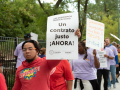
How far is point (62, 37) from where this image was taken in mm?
2604

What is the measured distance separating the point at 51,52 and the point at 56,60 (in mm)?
154

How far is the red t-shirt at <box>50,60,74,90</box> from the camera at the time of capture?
3.83 meters

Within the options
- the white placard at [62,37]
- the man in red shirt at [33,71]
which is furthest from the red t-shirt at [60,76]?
the white placard at [62,37]

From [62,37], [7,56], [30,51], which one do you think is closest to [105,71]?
[7,56]

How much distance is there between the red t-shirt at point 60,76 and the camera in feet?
12.6

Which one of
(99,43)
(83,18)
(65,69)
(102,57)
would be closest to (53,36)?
(65,69)

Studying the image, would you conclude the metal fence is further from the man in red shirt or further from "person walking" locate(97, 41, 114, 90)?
the man in red shirt

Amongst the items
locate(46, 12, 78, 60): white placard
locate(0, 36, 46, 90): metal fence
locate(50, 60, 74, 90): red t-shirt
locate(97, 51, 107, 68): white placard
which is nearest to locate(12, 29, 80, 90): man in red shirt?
locate(46, 12, 78, 60): white placard

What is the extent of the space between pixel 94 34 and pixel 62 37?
6.25ft

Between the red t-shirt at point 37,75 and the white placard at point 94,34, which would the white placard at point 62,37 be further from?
the white placard at point 94,34

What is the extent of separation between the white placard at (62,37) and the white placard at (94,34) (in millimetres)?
1593

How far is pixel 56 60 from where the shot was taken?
2.65 metres

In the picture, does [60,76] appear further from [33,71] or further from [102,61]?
[102,61]

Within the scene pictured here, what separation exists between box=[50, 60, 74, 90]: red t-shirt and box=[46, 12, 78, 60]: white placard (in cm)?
135
